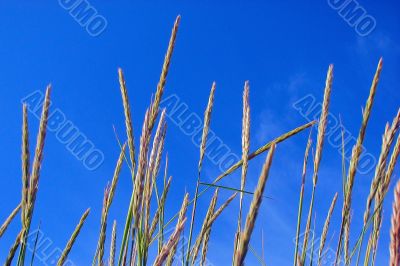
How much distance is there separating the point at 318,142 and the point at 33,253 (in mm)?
1193

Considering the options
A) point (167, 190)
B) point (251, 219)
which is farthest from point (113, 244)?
point (251, 219)

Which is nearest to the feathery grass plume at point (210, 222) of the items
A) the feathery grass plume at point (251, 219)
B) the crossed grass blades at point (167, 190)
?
the crossed grass blades at point (167, 190)

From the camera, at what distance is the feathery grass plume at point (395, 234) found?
2.58 feet

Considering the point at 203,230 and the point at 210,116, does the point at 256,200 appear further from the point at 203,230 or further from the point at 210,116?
the point at 210,116

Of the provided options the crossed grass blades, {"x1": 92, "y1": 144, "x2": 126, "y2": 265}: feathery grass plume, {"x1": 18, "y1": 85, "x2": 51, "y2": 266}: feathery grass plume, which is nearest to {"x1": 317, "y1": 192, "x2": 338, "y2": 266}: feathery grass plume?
the crossed grass blades

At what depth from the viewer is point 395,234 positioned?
80cm

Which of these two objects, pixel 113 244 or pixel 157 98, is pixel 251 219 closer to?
pixel 157 98

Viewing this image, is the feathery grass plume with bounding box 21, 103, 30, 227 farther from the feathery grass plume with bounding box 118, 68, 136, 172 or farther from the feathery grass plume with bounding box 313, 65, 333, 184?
the feathery grass plume with bounding box 313, 65, 333, 184

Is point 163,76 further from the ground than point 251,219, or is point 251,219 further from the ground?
point 163,76

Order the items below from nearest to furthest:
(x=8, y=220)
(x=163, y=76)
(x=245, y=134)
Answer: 1. (x=163, y=76)
2. (x=8, y=220)
3. (x=245, y=134)

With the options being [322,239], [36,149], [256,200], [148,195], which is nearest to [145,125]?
[148,195]

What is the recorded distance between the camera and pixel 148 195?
1.51 m

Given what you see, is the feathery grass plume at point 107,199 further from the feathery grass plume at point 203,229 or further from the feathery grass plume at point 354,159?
the feathery grass plume at point 354,159

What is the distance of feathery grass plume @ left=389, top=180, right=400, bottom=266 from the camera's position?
79 cm
